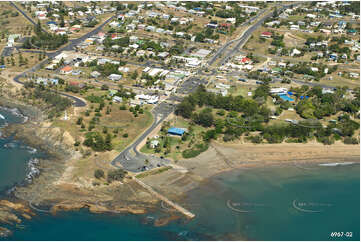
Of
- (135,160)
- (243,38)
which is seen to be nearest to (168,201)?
(135,160)

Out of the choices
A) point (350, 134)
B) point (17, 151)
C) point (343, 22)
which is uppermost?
point (343, 22)

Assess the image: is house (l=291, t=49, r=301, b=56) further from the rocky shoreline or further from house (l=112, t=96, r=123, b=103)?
the rocky shoreline

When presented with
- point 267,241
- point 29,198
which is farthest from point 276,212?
point 29,198

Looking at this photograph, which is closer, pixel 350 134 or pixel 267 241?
pixel 267 241

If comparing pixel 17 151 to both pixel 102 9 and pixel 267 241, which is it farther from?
pixel 102 9

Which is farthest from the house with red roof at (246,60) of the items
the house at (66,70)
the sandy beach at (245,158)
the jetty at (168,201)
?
the jetty at (168,201)

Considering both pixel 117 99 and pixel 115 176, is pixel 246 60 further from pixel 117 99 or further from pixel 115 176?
pixel 115 176

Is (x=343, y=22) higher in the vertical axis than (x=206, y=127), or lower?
higher

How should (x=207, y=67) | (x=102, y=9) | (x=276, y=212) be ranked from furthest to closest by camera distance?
(x=102, y=9), (x=207, y=67), (x=276, y=212)
